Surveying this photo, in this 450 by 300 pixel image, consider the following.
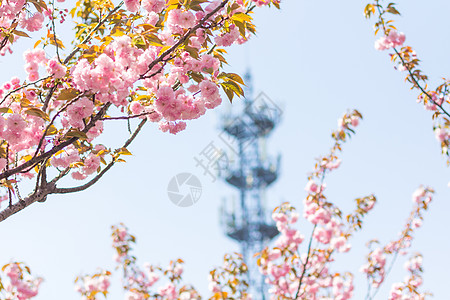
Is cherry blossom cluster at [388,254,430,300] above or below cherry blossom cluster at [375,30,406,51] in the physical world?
below

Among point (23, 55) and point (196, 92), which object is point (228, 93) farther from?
point (23, 55)

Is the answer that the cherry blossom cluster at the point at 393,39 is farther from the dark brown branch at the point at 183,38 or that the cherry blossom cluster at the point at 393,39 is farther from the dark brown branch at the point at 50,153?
the dark brown branch at the point at 50,153

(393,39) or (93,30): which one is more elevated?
(393,39)

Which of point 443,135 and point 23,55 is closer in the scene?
point 23,55

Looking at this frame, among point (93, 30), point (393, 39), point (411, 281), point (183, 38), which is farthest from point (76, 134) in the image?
point (411, 281)

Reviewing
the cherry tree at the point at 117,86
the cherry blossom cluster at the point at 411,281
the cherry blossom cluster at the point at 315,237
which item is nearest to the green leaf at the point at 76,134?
the cherry tree at the point at 117,86

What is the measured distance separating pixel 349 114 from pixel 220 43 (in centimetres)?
391

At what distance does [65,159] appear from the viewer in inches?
96.4

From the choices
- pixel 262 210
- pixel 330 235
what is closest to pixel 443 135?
pixel 330 235

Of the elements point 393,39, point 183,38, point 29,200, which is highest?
point 393,39

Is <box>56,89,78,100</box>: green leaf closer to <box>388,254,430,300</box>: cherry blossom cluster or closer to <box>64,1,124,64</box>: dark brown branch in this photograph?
<box>64,1,124,64</box>: dark brown branch

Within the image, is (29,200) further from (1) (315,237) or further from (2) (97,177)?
(1) (315,237)

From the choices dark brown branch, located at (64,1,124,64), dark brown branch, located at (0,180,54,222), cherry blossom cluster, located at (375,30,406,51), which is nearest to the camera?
dark brown branch, located at (0,180,54,222)

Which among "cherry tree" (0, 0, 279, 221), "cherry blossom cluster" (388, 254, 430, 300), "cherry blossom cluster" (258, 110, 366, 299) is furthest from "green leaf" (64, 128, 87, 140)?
"cherry blossom cluster" (388, 254, 430, 300)
